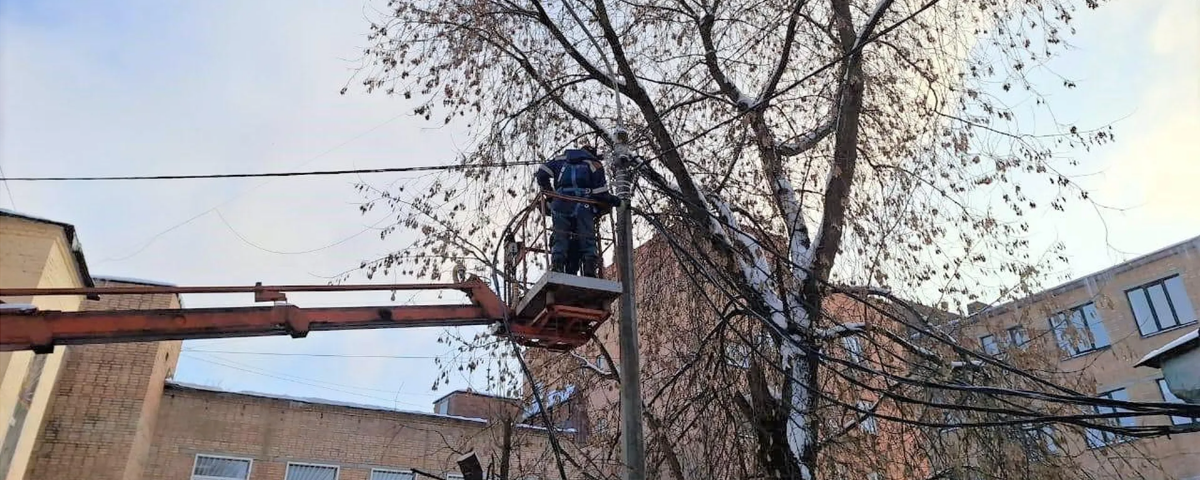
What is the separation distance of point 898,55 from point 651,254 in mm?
4249

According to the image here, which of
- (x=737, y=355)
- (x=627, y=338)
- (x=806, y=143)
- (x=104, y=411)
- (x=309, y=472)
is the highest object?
(x=806, y=143)

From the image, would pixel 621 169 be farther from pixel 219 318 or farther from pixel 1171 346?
pixel 1171 346

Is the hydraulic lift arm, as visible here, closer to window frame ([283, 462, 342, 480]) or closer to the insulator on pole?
the insulator on pole

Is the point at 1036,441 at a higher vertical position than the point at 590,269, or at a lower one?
lower

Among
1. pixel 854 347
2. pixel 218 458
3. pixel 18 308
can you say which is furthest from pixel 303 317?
pixel 218 458

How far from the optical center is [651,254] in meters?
11.0

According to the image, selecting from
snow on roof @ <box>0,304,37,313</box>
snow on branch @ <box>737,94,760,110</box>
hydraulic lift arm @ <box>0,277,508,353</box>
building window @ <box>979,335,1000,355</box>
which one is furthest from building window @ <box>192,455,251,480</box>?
building window @ <box>979,335,1000,355</box>

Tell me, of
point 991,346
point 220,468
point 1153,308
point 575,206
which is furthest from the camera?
point 1153,308

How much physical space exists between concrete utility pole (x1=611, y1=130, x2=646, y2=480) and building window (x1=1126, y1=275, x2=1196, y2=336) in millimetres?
22917

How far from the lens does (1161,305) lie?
24.2 m

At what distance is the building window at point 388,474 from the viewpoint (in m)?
18.9

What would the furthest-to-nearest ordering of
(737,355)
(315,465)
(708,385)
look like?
(315,465) → (737,355) → (708,385)

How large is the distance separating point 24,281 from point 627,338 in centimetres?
702

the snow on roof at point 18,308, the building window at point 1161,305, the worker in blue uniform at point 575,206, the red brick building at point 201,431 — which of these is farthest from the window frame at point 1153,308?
the snow on roof at point 18,308
